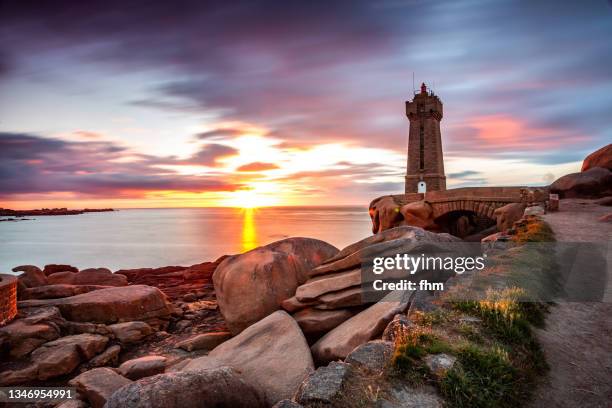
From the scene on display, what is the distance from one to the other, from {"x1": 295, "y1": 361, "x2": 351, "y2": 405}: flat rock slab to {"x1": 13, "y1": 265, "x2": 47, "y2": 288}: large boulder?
1703 cm

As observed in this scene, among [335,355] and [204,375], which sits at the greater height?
[204,375]

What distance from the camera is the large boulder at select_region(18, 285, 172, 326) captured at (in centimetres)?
1212

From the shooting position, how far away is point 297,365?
6570 mm

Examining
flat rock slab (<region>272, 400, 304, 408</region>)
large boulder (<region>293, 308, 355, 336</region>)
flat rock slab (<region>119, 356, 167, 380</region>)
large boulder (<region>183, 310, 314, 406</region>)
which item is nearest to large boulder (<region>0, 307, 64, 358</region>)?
flat rock slab (<region>119, 356, 167, 380</region>)

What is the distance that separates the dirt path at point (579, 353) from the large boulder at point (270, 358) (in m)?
4.00

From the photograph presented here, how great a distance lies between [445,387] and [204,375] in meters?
3.31

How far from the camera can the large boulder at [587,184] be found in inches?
869

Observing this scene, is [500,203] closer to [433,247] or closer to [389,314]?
[433,247]

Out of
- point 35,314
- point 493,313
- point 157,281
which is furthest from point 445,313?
point 157,281

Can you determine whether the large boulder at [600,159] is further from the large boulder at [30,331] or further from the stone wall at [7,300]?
the stone wall at [7,300]

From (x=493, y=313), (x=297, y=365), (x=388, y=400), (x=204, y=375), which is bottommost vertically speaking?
(x=297, y=365)

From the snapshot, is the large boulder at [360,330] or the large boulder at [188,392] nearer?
the large boulder at [188,392]

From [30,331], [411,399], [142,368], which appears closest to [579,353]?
[411,399]

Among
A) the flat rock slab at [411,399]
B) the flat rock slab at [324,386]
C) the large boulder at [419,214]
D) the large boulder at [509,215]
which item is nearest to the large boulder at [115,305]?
the flat rock slab at [324,386]
